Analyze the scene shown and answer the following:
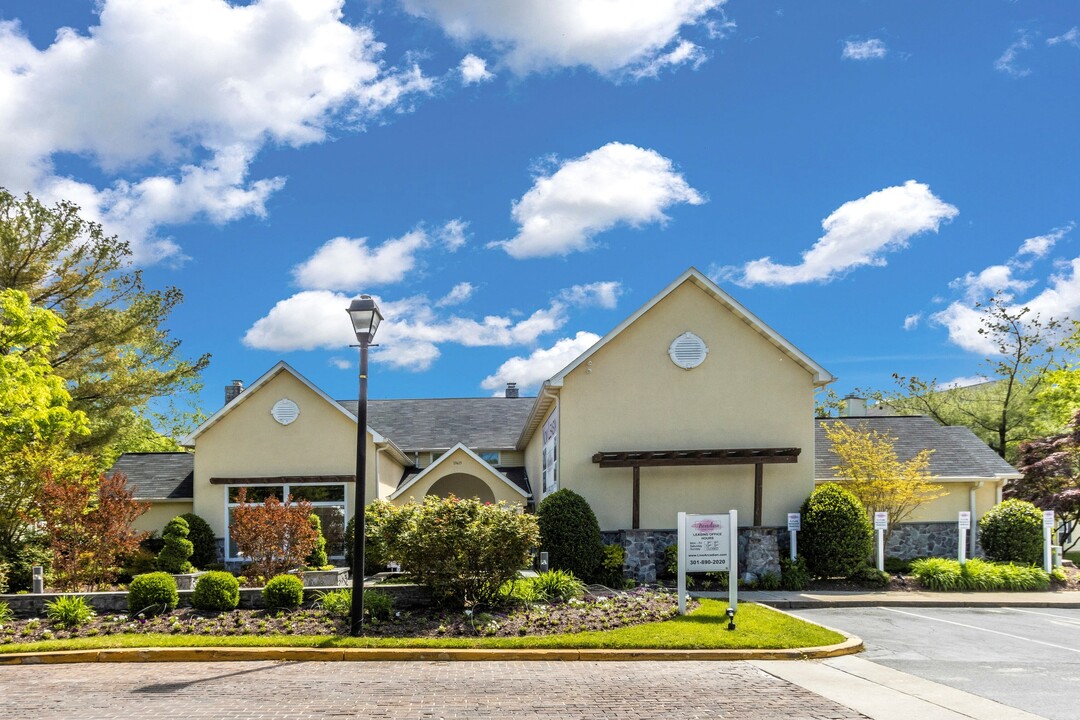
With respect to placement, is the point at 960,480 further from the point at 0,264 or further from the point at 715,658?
the point at 0,264

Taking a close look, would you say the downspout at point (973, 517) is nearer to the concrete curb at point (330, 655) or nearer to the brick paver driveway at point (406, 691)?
the concrete curb at point (330, 655)

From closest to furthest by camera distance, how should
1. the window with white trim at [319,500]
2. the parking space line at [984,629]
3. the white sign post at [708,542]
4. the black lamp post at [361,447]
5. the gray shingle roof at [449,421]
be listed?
the black lamp post at [361,447], the parking space line at [984,629], the white sign post at [708,542], the window with white trim at [319,500], the gray shingle roof at [449,421]

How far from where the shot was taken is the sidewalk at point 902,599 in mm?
17406

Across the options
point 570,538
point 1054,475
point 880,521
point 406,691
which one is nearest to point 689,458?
point 570,538

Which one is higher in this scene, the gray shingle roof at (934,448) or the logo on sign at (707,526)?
the gray shingle roof at (934,448)

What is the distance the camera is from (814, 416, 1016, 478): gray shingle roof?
78.2 feet

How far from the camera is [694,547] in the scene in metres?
14.4

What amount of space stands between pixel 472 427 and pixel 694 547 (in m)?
18.0

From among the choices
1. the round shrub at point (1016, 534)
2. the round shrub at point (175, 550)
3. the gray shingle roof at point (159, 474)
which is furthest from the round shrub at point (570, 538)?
the gray shingle roof at point (159, 474)

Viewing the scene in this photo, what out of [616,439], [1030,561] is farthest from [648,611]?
[1030,561]

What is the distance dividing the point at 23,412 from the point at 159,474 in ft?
27.9

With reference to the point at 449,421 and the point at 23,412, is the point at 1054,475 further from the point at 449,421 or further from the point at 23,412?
the point at 23,412

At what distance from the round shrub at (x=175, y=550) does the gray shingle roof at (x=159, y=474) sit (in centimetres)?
250

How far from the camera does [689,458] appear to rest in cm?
2053
